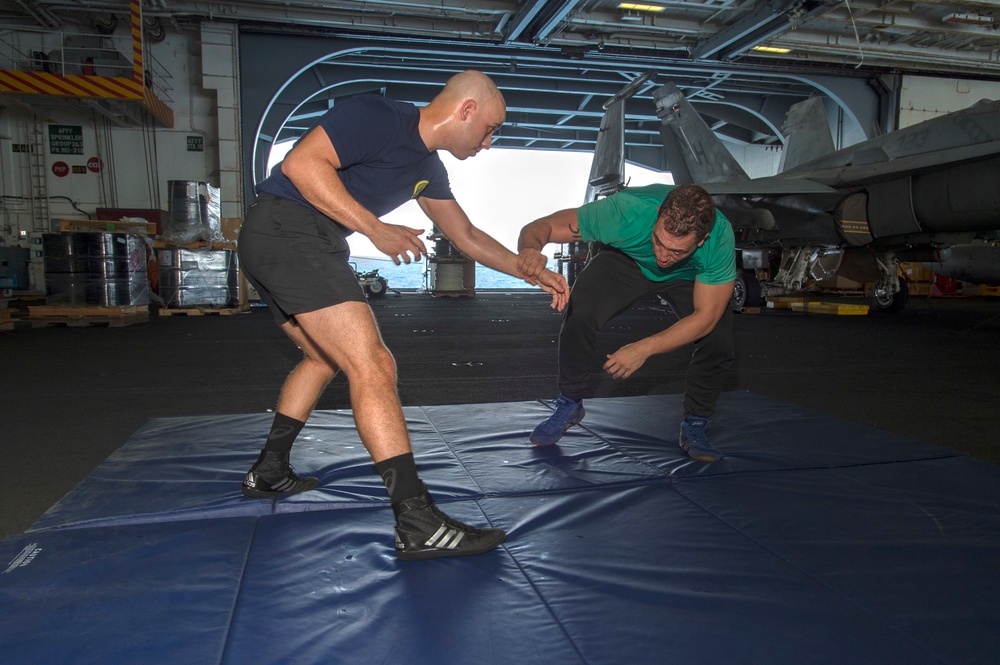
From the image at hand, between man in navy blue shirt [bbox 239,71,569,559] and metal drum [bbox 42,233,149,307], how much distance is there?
8.44 m

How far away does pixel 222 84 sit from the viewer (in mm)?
13375

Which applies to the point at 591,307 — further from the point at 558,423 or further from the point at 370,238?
the point at 370,238

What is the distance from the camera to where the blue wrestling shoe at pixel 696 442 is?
9.34ft

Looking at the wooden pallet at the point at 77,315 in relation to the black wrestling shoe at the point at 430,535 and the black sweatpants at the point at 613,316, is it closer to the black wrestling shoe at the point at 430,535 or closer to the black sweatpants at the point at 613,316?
the black sweatpants at the point at 613,316

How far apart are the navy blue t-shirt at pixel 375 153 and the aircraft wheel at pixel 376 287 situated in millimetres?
14522

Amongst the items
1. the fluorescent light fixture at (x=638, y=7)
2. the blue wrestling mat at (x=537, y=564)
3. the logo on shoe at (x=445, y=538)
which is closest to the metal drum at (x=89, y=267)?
the blue wrestling mat at (x=537, y=564)

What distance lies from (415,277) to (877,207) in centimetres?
2925

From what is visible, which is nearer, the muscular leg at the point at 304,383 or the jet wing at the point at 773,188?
the muscular leg at the point at 304,383

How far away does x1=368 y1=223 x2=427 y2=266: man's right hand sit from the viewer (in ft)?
6.40

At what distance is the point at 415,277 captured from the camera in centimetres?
3666

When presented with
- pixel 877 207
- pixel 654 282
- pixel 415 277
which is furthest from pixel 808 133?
pixel 415 277

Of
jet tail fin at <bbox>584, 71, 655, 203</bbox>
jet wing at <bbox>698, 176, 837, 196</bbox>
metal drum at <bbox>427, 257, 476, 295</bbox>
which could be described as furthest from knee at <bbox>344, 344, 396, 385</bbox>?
jet tail fin at <bbox>584, 71, 655, 203</bbox>

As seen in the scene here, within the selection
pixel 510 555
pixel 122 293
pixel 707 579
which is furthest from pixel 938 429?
pixel 122 293

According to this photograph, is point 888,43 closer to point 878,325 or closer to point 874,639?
point 878,325
